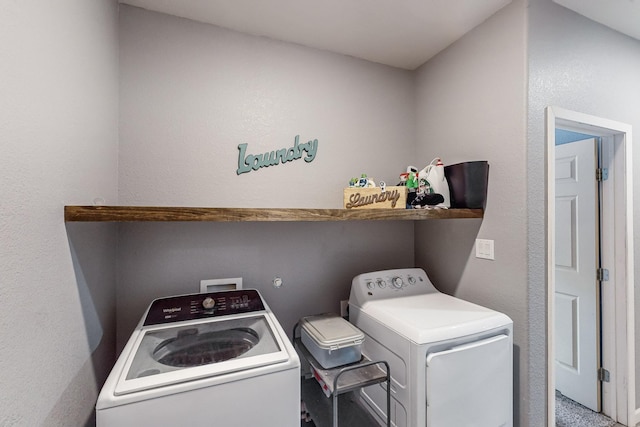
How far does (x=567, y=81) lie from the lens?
162 centimetres

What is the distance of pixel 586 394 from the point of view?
2086 millimetres

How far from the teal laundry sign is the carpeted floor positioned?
258cm

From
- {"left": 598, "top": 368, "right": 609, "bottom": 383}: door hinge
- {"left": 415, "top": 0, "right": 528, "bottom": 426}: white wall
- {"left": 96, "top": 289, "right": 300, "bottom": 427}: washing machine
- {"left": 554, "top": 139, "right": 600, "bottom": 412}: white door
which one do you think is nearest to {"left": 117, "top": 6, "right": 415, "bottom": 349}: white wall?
{"left": 415, "top": 0, "right": 528, "bottom": 426}: white wall

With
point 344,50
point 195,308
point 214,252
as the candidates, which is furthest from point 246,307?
point 344,50

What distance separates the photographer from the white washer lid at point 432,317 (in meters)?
1.28

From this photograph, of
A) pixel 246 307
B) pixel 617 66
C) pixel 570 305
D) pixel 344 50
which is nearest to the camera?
pixel 246 307

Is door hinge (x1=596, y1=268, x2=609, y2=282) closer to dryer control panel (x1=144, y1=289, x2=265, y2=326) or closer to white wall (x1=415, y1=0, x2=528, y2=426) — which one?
white wall (x1=415, y1=0, x2=528, y2=426)

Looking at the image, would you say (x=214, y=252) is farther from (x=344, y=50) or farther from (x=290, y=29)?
(x=344, y=50)

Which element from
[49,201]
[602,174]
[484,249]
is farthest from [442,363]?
[602,174]

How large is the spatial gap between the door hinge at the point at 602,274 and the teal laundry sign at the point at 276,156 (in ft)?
7.18

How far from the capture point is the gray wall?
1.50m

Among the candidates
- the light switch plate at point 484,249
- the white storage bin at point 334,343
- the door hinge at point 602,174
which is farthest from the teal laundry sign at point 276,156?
the door hinge at point 602,174

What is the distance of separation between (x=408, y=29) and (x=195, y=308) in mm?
2094

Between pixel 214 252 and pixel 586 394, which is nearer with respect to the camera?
pixel 214 252
